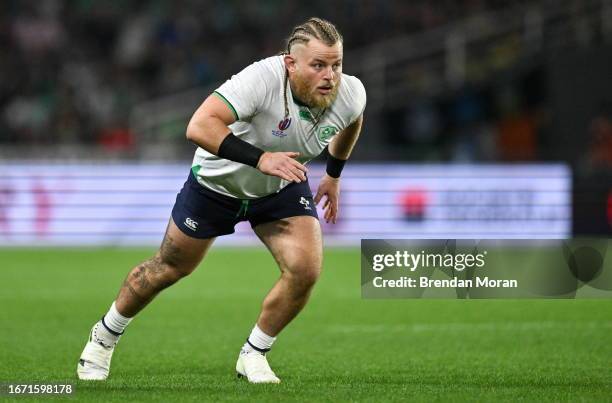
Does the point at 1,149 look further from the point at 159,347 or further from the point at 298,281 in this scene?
the point at 298,281

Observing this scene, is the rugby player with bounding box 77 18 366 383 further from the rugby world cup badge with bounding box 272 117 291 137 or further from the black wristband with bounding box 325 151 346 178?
the black wristband with bounding box 325 151 346 178

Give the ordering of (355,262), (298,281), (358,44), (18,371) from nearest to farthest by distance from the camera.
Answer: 1. (298,281)
2. (18,371)
3. (355,262)
4. (358,44)

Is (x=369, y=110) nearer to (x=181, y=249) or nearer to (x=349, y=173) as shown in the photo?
(x=349, y=173)

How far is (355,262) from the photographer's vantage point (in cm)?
1576

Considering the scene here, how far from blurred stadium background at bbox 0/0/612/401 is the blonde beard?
4.87 feet

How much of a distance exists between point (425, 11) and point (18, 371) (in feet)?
51.3

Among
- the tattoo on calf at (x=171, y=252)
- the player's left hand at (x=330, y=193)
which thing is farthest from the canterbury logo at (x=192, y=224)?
the player's left hand at (x=330, y=193)

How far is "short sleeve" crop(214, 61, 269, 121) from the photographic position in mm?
5996

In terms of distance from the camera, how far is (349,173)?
1767 centimetres

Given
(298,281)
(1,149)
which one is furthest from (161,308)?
(1,149)

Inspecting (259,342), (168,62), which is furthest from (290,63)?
(168,62)

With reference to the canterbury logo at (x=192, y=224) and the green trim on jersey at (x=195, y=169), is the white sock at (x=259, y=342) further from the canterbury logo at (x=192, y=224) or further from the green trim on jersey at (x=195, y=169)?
the green trim on jersey at (x=195, y=169)

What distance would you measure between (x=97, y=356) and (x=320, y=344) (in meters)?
2.30

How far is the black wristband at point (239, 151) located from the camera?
5.82 meters
